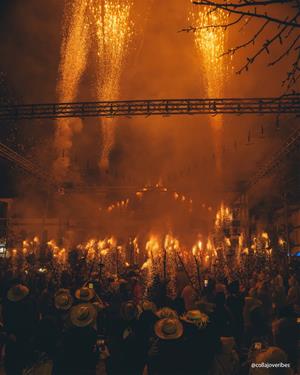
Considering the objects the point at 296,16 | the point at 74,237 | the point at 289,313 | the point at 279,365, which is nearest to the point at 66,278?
the point at 289,313

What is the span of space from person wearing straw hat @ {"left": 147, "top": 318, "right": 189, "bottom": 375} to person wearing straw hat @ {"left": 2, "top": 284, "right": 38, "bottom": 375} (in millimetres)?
1583

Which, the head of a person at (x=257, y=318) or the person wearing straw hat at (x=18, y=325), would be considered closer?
the person wearing straw hat at (x=18, y=325)

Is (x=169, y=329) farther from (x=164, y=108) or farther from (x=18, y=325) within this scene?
(x=164, y=108)

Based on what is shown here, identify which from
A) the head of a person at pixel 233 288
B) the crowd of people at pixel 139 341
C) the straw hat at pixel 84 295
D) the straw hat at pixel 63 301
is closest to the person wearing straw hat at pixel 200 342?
the crowd of people at pixel 139 341

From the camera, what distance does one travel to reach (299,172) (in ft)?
71.8

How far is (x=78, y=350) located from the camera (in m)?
4.16

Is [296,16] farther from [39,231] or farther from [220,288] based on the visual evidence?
[39,231]

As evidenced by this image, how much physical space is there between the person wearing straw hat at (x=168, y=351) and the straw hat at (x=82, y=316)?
82 cm

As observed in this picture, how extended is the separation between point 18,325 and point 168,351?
2.41m

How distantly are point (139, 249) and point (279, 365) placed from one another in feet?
96.3


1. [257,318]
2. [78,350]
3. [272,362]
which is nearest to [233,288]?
[257,318]

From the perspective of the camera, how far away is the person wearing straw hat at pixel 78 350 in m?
4.07

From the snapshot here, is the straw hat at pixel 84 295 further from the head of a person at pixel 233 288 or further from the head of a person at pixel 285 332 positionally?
the head of a person at pixel 285 332

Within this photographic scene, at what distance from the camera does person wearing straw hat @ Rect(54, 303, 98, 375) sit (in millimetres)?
4066
